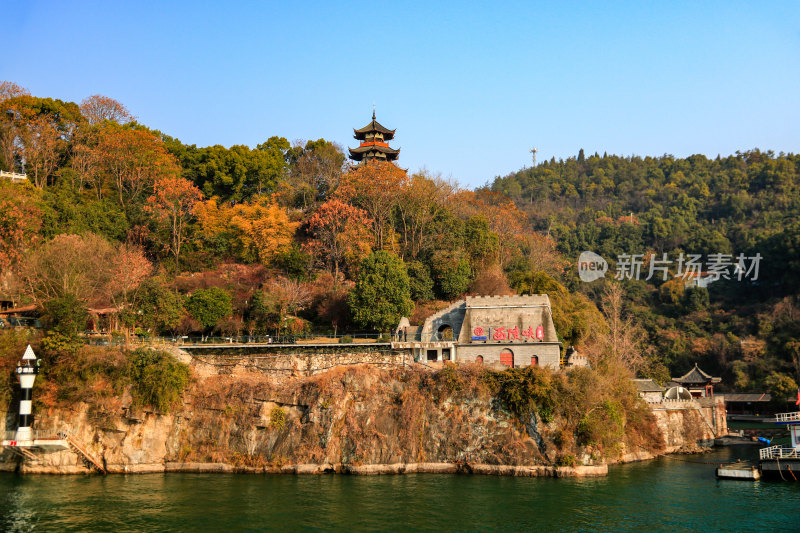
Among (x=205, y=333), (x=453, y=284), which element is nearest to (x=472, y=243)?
(x=453, y=284)

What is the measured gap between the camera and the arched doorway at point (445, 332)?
48906 mm

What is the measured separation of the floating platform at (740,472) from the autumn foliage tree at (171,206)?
43649 millimetres

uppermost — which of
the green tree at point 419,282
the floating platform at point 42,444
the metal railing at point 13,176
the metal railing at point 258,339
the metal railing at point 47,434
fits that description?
the metal railing at point 13,176

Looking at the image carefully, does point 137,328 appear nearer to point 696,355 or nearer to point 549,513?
point 549,513

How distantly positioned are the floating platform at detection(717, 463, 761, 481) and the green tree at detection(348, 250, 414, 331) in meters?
22.2

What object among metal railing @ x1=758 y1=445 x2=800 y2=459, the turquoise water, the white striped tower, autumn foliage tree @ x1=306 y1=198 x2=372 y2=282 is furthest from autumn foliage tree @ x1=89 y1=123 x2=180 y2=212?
metal railing @ x1=758 y1=445 x2=800 y2=459

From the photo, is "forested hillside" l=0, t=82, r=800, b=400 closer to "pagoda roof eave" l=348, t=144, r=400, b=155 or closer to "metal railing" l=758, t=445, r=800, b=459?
"pagoda roof eave" l=348, t=144, r=400, b=155

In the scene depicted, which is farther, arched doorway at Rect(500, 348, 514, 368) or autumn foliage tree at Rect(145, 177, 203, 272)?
autumn foliage tree at Rect(145, 177, 203, 272)

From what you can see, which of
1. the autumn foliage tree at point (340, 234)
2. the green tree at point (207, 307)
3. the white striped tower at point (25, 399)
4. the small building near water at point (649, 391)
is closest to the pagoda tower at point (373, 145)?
the autumn foliage tree at point (340, 234)

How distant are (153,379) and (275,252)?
657 inches

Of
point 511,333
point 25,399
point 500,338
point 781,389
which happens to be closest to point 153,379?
point 25,399

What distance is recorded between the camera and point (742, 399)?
72812 millimetres

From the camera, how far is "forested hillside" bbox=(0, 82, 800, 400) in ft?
159

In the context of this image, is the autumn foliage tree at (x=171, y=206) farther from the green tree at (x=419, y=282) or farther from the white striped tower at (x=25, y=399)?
the green tree at (x=419, y=282)
